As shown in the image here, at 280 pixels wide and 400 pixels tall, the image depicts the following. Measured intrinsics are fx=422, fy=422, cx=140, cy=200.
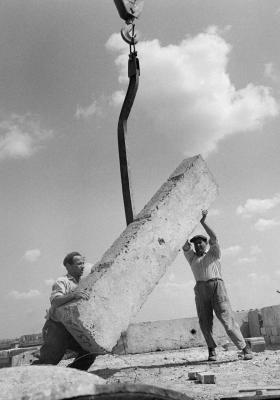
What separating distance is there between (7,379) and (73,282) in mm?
2360

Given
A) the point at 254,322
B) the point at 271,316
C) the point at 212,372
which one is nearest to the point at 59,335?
the point at 212,372

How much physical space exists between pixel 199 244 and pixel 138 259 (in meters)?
1.60

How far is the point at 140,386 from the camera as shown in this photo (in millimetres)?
1621

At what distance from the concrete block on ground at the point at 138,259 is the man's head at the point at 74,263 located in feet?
0.83

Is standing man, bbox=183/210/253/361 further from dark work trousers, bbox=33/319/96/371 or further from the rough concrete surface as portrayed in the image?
the rough concrete surface

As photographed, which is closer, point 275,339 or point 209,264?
point 209,264

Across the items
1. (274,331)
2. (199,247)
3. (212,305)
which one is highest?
(199,247)

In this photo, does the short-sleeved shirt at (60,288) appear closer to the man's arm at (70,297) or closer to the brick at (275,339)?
the man's arm at (70,297)

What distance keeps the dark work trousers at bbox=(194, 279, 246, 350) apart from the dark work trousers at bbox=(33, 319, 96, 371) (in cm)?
199

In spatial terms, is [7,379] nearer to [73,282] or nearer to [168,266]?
[73,282]

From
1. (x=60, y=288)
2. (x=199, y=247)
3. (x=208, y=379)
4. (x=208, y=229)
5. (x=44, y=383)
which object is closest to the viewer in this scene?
(x=44, y=383)

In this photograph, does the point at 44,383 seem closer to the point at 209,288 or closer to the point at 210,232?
the point at 210,232

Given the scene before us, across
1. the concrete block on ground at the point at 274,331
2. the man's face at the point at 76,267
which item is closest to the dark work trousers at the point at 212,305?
the man's face at the point at 76,267

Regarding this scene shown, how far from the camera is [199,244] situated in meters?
5.62
